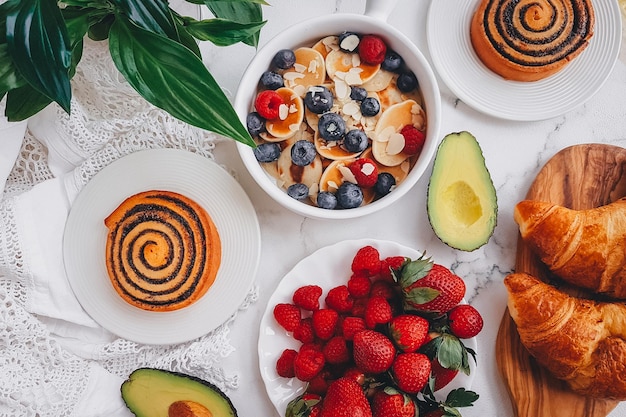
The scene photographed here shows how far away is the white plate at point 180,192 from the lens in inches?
44.8

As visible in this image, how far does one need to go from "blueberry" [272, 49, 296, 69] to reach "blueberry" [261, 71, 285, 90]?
0.7 inches

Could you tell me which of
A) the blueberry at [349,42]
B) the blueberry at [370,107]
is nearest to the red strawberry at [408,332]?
the blueberry at [370,107]

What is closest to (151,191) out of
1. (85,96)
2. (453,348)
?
(85,96)

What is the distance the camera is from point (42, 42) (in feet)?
2.70

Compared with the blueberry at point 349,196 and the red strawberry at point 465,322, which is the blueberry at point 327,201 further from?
the red strawberry at point 465,322

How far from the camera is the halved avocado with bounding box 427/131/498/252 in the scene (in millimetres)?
1117

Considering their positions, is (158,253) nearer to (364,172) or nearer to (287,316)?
(287,316)

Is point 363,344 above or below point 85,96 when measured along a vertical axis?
below

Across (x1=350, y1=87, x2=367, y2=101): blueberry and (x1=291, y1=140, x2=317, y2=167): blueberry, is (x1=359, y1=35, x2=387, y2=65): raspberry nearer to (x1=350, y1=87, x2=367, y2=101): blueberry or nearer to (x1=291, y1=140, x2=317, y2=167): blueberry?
(x1=350, y1=87, x2=367, y2=101): blueberry

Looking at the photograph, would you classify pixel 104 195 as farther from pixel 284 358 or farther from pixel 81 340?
pixel 284 358

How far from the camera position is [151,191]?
1123 millimetres

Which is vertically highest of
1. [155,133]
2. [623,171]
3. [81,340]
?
[623,171]

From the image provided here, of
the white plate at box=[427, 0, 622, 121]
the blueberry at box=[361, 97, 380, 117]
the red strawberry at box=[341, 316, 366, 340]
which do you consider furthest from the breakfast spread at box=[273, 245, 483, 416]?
the white plate at box=[427, 0, 622, 121]

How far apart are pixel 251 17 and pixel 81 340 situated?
635mm
